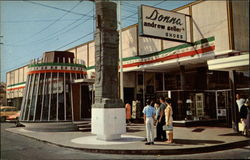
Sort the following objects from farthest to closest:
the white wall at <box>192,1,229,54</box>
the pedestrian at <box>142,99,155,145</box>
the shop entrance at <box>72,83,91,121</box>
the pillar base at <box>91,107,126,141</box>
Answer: the shop entrance at <box>72,83,91,121</box>, the white wall at <box>192,1,229,54</box>, the pillar base at <box>91,107,126,141</box>, the pedestrian at <box>142,99,155,145</box>

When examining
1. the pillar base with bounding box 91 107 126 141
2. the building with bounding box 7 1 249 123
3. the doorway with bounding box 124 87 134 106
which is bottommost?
the pillar base with bounding box 91 107 126 141

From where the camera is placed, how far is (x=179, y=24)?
1555 centimetres

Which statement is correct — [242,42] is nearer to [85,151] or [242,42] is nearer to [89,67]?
[85,151]

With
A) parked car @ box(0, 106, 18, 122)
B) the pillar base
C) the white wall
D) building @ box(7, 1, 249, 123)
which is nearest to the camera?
parked car @ box(0, 106, 18, 122)

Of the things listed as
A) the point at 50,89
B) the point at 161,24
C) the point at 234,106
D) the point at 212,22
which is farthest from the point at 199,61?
the point at 50,89

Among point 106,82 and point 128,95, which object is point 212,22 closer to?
point 106,82

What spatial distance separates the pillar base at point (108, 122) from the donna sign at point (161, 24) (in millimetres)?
5839

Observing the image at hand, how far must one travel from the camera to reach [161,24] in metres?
15.1

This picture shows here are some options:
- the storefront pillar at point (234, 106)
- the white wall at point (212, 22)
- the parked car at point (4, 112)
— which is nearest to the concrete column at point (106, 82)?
the parked car at point (4, 112)

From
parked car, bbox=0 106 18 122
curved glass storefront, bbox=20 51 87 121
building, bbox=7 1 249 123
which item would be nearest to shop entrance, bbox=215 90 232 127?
building, bbox=7 1 249 123

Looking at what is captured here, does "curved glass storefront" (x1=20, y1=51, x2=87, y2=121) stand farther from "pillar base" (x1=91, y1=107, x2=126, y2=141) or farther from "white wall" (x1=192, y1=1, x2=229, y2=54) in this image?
"white wall" (x1=192, y1=1, x2=229, y2=54)

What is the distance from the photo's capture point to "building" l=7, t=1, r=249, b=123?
45.5 ft

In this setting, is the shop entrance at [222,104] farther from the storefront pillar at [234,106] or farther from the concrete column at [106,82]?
the concrete column at [106,82]

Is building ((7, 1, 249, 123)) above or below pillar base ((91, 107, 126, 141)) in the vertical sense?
above
